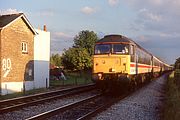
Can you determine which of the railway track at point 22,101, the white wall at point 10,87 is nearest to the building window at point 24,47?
the white wall at point 10,87

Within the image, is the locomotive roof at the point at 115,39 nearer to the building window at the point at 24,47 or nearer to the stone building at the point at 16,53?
the stone building at the point at 16,53

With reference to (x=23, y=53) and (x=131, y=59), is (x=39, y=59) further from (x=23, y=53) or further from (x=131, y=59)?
(x=131, y=59)

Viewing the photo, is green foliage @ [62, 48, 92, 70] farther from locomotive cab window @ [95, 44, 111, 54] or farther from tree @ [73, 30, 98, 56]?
locomotive cab window @ [95, 44, 111, 54]

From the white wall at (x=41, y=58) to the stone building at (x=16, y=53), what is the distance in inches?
17.1

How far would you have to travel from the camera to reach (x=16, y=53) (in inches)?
1093

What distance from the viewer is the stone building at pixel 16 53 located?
2589 centimetres

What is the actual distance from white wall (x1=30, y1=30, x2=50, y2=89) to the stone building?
43 cm

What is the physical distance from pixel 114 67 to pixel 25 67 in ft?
36.0

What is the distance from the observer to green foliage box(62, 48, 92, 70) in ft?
189

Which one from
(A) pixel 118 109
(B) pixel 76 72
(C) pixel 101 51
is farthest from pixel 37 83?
(B) pixel 76 72

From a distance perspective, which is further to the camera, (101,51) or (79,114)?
(101,51)

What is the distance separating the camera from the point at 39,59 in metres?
32.2

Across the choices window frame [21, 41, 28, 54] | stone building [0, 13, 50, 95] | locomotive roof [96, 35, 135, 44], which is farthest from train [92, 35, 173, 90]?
window frame [21, 41, 28, 54]

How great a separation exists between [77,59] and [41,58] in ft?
82.7
